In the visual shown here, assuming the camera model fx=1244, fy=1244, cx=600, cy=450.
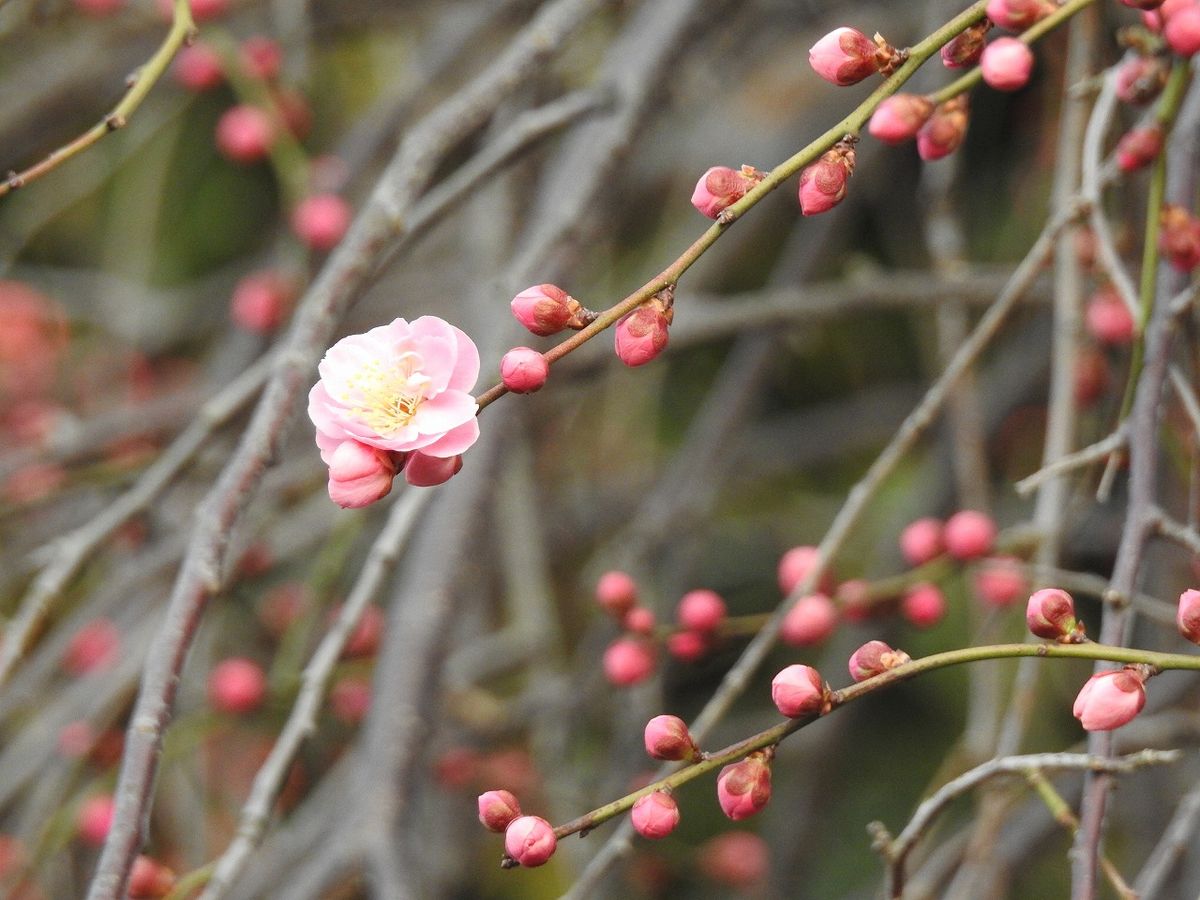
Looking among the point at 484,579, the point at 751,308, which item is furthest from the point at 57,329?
the point at 751,308

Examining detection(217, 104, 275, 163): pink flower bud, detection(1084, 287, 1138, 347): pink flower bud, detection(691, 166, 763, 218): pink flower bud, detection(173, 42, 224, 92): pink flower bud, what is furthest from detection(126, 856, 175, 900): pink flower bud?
detection(173, 42, 224, 92): pink flower bud

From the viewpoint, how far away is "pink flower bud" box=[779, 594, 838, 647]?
3.29ft

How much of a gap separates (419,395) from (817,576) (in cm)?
42

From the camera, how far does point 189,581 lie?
0.77 metres

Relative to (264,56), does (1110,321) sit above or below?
below

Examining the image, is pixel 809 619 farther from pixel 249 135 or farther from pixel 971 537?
pixel 249 135

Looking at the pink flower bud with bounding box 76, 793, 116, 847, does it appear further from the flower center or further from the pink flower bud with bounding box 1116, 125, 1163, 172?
the pink flower bud with bounding box 1116, 125, 1163, 172

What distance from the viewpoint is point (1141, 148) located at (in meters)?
0.88

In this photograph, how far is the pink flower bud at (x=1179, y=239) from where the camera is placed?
2.86ft

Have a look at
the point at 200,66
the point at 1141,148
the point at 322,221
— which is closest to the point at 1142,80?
the point at 1141,148

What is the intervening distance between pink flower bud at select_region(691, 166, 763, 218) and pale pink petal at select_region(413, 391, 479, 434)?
16 cm

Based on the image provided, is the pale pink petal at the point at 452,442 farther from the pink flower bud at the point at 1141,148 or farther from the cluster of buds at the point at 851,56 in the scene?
the pink flower bud at the point at 1141,148

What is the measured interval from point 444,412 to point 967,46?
1.15 ft

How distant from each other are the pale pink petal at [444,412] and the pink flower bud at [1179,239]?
532 millimetres
